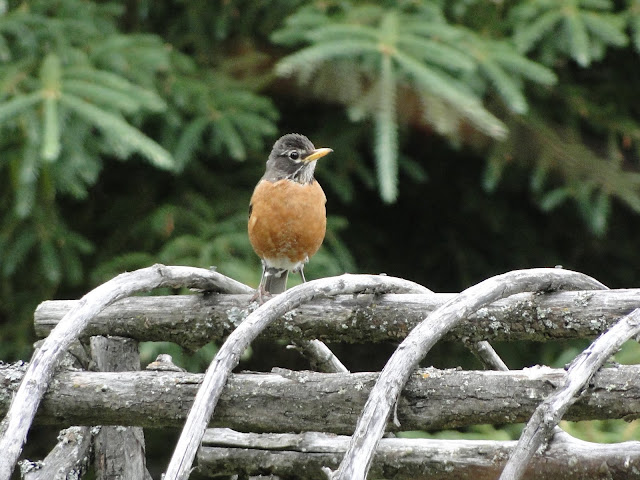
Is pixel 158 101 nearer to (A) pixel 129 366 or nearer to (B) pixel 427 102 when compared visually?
(B) pixel 427 102

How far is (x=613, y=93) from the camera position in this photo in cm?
485

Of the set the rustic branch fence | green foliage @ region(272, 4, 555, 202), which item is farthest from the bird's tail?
the rustic branch fence

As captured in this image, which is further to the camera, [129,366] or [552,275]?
[129,366]

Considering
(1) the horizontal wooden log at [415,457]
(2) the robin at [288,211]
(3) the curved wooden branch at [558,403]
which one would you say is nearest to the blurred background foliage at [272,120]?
(2) the robin at [288,211]

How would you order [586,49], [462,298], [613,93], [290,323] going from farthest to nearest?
[613,93]
[586,49]
[290,323]
[462,298]

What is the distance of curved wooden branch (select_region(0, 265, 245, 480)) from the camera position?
160cm

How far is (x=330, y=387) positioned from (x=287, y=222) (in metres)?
1.86

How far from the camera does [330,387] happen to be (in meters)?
1.65

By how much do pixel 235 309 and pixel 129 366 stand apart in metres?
0.33

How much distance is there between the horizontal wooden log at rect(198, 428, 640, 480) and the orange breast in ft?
4.67

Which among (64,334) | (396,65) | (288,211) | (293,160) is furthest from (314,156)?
(64,334)

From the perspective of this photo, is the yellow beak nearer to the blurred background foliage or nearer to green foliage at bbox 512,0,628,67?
the blurred background foliage

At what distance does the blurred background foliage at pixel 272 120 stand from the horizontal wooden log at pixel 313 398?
1.75 metres

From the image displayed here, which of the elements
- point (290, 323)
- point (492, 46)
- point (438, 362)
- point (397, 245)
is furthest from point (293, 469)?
point (397, 245)
